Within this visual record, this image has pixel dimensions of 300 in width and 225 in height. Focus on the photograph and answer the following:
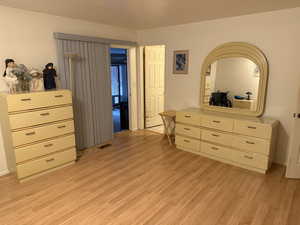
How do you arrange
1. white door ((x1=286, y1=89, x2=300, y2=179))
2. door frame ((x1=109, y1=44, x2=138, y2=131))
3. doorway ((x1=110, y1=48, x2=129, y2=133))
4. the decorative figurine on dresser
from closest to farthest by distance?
white door ((x1=286, y1=89, x2=300, y2=179)) → the decorative figurine on dresser → door frame ((x1=109, y1=44, x2=138, y2=131)) → doorway ((x1=110, y1=48, x2=129, y2=133))

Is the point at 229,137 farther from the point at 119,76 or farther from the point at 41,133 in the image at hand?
the point at 119,76

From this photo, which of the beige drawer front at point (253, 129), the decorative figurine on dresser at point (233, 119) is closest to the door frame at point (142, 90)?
the decorative figurine on dresser at point (233, 119)

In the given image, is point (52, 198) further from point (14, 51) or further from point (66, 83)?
point (14, 51)

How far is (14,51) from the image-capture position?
112 inches

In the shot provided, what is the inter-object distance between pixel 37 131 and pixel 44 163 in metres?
0.49

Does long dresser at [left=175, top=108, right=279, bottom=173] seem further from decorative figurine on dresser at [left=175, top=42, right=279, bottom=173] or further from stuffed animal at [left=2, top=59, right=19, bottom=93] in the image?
stuffed animal at [left=2, top=59, right=19, bottom=93]

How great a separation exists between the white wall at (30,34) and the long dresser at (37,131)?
52cm

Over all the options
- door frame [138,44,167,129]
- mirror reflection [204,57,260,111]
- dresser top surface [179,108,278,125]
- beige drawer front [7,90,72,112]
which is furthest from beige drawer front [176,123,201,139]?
beige drawer front [7,90,72,112]

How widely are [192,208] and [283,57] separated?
99.7 inches

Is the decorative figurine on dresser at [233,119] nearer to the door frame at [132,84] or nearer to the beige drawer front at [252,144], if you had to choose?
the beige drawer front at [252,144]

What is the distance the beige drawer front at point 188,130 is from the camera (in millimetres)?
3561

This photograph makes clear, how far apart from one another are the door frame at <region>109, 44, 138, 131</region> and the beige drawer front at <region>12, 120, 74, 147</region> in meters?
1.91

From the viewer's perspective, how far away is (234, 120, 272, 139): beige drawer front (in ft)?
9.27

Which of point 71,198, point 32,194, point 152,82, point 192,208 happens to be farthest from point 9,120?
point 152,82
